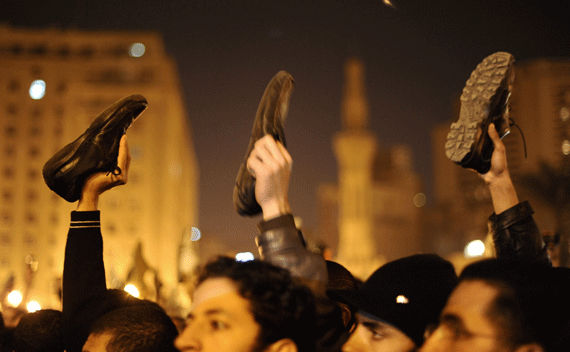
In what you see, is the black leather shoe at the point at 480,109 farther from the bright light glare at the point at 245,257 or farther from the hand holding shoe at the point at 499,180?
the bright light glare at the point at 245,257

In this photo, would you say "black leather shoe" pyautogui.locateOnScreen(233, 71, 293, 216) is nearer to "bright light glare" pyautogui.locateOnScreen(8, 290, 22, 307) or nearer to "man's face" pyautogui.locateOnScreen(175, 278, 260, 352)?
"man's face" pyautogui.locateOnScreen(175, 278, 260, 352)

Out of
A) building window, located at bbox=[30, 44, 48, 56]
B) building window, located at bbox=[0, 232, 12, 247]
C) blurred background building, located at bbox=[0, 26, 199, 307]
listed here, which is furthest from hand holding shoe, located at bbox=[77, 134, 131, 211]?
building window, located at bbox=[30, 44, 48, 56]

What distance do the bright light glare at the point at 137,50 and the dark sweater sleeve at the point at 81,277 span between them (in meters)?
63.0

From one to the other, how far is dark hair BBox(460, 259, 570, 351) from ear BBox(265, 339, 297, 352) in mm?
647

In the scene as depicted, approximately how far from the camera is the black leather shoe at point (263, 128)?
2371 mm

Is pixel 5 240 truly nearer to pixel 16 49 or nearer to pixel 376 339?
pixel 16 49

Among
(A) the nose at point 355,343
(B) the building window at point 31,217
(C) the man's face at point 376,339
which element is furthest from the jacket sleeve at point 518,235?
(B) the building window at point 31,217

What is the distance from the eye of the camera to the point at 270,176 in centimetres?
229

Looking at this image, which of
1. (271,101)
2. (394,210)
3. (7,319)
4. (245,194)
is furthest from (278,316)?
(394,210)

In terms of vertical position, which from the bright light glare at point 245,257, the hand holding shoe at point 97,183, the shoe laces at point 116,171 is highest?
the shoe laces at point 116,171

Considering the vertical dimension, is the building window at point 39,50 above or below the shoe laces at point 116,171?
above

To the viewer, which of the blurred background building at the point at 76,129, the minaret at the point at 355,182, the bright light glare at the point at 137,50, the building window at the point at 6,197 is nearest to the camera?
the minaret at the point at 355,182

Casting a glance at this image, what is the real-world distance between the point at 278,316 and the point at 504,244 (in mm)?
1311

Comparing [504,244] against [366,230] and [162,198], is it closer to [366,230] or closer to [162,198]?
[366,230]
